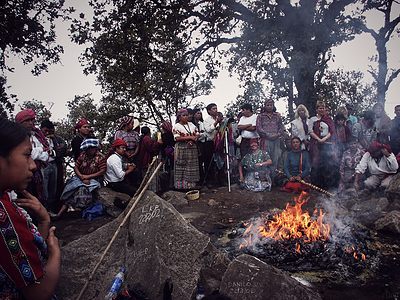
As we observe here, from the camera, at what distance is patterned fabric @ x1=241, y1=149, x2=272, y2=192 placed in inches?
344

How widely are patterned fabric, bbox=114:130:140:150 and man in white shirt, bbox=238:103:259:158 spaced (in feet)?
9.75

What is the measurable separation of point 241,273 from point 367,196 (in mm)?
6076

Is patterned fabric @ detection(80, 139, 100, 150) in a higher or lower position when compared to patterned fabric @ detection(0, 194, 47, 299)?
higher

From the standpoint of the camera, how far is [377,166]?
7801 mm

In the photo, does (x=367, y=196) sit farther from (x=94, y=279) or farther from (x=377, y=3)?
(x=377, y=3)

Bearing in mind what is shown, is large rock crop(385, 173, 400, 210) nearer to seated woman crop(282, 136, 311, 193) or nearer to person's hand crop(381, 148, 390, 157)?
person's hand crop(381, 148, 390, 157)

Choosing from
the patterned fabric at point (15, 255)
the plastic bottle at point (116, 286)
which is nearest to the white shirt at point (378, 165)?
the plastic bottle at point (116, 286)

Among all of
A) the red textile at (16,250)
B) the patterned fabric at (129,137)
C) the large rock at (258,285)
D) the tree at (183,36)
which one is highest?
the tree at (183,36)

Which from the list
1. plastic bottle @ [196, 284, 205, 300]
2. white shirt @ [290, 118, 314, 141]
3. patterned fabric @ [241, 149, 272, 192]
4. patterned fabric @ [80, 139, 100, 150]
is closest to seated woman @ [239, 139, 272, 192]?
patterned fabric @ [241, 149, 272, 192]

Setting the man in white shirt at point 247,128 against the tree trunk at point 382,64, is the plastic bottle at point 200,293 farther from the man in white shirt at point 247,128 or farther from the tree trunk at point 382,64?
the tree trunk at point 382,64

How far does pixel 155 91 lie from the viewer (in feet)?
38.9

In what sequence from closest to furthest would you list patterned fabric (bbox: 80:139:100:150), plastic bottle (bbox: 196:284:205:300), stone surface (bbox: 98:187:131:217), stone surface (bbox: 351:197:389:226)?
plastic bottle (bbox: 196:284:205:300), stone surface (bbox: 351:197:389:226), stone surface (bbox: 98:187:131:217), patterned fabric (bbox: 80:139:100:150)

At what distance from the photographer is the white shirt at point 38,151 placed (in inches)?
233

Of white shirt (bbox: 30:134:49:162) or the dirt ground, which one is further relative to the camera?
white shirt (bbox: 30:134:49:162)
